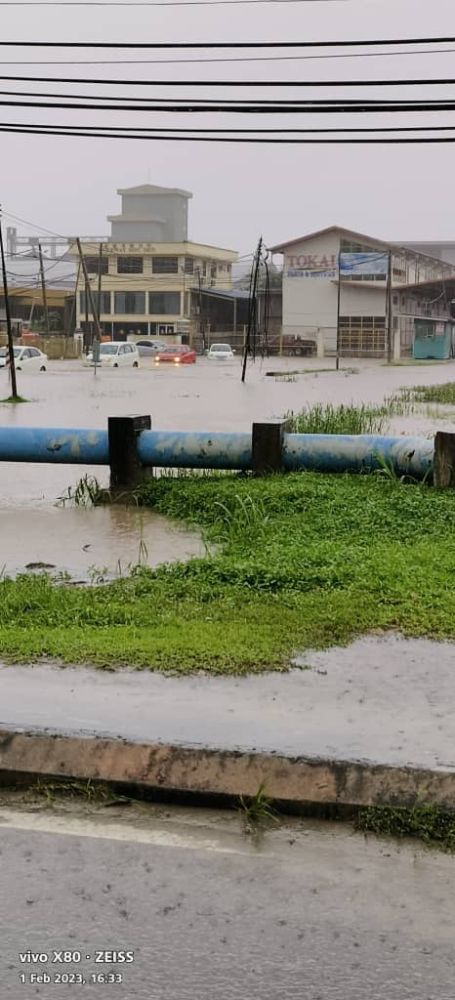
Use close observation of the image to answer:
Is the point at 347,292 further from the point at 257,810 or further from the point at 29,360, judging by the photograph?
the point at 257,810

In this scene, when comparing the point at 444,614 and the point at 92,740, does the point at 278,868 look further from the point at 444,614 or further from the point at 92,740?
the point at 444,614

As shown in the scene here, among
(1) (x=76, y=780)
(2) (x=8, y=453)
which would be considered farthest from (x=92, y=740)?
(2) (x=8, y=453)

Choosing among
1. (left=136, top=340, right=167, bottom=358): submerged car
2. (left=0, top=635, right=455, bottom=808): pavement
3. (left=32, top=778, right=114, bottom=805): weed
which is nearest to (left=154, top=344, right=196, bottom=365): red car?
(left=136, top=340, right=167, bottom=358): submerged car

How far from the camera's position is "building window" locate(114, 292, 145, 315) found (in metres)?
98.9

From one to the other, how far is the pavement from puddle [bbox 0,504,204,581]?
2729 mm

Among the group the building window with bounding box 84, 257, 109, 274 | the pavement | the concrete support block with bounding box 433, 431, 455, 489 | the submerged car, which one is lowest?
the pavement

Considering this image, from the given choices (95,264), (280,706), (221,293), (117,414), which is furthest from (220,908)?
(95,264)

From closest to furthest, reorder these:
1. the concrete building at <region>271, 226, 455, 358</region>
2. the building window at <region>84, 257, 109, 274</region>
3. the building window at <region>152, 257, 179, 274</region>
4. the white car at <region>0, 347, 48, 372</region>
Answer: the white car at <region>0, 347, 48, 372</region> → the concrete building at <region>271, 226, 455, 358</region> → the building window at <region>152, 257, 179, 274</region> → the building window at <region>84, 257, 109, 274</region>

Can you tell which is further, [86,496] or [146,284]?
[146,284]

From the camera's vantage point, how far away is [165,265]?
326 ft

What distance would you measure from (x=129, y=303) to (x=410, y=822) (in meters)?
97.8

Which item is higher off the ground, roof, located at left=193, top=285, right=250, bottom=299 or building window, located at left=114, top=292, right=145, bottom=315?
roof, located at left=193, top=285, right=250, bottom=299

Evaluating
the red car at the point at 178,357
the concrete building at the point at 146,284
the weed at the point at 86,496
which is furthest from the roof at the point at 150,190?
the weed at the point at 86,496

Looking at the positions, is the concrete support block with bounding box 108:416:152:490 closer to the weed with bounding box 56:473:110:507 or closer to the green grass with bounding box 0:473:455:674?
the weed with bounding box 56:473:110:507
